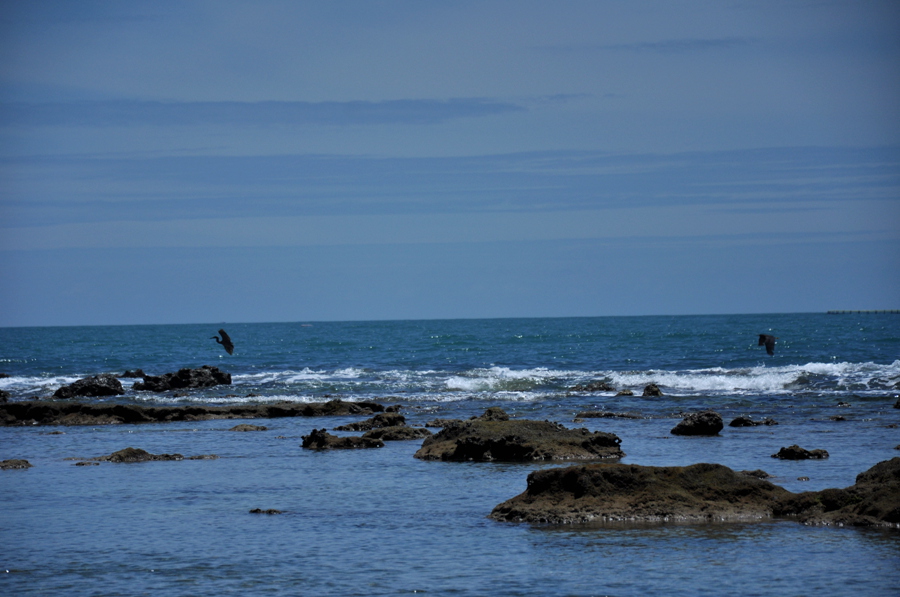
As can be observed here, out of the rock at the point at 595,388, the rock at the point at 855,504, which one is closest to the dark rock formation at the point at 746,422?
the rock at the point at 855,504

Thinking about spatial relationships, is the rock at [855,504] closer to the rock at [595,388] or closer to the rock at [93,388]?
the rock at [595,388]

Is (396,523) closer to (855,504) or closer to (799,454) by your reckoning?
(855,504)

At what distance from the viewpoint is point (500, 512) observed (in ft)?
43.1

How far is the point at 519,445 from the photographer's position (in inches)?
747

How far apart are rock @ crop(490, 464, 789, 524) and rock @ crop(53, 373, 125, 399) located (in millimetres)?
31665

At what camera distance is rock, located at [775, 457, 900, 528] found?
39.1 feet

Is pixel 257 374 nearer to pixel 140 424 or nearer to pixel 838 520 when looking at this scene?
pixel 140 424

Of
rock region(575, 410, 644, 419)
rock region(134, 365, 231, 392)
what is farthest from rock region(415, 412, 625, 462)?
rock region(134, 365, 231, 392)

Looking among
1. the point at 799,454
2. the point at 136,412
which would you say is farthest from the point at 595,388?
the point at 799,454

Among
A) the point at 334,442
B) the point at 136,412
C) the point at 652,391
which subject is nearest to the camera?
the point at 334,442

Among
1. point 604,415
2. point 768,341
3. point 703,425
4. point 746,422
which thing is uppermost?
point 768,341

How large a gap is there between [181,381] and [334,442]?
24377 millimetres

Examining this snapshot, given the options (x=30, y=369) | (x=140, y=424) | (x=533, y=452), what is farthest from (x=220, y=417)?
(x=30, y=369)

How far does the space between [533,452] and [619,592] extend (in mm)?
9368
